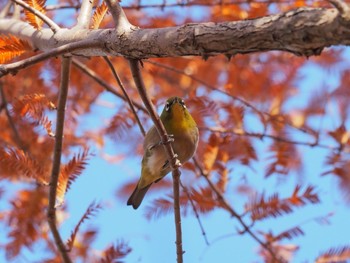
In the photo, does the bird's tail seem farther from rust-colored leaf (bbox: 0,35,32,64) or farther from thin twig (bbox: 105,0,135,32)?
thin twig (bbox: 105,0,135,32)

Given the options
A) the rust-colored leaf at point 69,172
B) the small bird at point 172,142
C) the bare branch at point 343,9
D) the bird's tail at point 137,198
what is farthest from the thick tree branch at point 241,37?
the bird's tail at point 137,198

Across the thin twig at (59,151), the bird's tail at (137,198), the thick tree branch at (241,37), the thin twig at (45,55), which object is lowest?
the thick tree branch at (241,37)

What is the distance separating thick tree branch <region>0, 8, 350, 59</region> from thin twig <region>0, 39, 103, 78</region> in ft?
0.07

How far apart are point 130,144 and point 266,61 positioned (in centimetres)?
162

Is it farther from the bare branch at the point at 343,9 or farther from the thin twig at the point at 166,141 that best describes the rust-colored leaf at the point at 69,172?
the bare branch at the point at 343,9

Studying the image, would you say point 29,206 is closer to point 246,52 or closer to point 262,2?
point 262,2

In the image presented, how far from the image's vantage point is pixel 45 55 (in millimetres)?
1583

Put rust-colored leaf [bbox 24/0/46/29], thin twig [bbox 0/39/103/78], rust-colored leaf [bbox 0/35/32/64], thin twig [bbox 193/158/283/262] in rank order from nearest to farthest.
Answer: thin twig [bbox 0/39/103/78] < rust-colored leaf [bbox 0/35/32/64] < rust-colored leaf [bbox 24/0/46/29] < thin twig [bbox 193/158/283/262]

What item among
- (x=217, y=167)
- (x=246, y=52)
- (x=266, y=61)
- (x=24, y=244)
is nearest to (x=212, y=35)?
(x=246, y=52)

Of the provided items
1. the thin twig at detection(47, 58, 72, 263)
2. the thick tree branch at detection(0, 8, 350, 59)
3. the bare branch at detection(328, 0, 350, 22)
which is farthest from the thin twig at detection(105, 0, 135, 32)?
the bare branch at detection(328, 0, 350, 22)

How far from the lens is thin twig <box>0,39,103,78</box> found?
1.58 m

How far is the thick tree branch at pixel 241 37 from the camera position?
1.13 m

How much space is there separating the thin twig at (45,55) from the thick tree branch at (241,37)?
0.02 metres

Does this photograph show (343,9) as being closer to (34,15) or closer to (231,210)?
(34,15)
